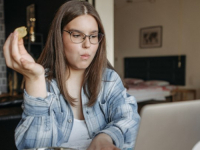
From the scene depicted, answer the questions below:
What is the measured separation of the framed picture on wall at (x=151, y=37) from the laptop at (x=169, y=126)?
633cm

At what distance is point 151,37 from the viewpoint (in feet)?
22.7

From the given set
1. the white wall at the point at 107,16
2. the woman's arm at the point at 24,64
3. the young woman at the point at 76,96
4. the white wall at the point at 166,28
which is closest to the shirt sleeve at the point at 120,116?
the young woman at the point at 76,96

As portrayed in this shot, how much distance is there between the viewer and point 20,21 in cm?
568

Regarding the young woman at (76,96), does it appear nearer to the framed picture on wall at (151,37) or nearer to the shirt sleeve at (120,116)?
the shirt sleeve at (120,116)

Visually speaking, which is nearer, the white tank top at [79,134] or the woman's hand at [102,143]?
the woman's hand at [102,143]

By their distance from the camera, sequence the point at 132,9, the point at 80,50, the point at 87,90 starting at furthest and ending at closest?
the point at 132,9
the point at 87,90
the point at 80,50

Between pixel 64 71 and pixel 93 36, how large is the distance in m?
0.20

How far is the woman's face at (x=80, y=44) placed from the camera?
1099 mm

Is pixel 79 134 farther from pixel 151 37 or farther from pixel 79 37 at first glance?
pixel 151 37

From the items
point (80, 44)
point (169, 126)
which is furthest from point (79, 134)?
point (169, 126)

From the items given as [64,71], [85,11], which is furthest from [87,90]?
[85,11]

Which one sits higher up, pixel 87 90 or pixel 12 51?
pixel 12 51

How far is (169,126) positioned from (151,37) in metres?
6.53

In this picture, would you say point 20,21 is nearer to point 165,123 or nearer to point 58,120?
point 58,120
